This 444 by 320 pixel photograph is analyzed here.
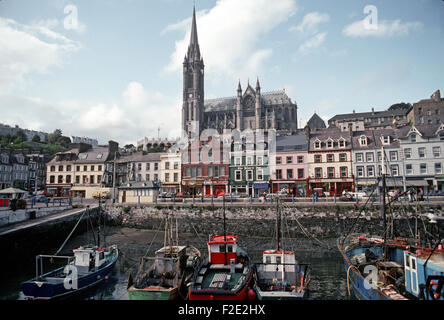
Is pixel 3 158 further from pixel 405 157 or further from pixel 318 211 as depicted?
pixel 405 157

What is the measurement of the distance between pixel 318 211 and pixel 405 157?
17.0 meters

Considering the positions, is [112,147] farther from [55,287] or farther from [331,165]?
[55,287]

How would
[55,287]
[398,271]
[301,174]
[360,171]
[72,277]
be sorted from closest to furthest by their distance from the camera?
[398,271] → [55,287] → [72,277] → [360,171] → [301,174]

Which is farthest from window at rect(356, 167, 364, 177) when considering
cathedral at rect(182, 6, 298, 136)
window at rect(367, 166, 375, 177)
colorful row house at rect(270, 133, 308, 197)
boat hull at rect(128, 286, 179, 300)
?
cathedral at rect(182, 6, 298, 136)

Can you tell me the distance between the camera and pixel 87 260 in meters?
15.8

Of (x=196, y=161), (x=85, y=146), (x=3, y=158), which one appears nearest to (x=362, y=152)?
(x=196, y=161)

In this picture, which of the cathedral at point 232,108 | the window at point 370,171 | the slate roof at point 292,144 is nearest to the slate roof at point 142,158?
the slate roof at point 292,144

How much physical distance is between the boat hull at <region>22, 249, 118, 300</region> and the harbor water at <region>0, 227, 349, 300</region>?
0.50 metres

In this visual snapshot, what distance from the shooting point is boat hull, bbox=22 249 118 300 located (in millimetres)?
12359

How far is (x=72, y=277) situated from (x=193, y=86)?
113 meters

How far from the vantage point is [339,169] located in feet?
130

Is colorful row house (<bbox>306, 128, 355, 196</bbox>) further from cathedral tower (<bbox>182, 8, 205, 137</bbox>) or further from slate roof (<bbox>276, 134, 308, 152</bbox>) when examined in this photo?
Answer: cathedral tower (<bbox>182, 8, 205, 137</bbox>)

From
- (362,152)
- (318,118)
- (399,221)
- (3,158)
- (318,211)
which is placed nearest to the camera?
(399,221)

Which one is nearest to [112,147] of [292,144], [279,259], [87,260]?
[292,144]
